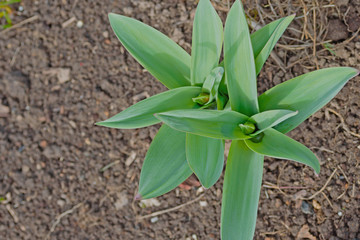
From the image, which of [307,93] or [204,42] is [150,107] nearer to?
[204,42]

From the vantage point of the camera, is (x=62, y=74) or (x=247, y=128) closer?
(x=247, y=128)

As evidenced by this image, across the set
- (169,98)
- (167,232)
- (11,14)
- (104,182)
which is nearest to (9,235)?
(104,182)

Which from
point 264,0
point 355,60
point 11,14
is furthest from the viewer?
point 11,14

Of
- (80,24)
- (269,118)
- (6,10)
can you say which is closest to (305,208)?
(269,118)

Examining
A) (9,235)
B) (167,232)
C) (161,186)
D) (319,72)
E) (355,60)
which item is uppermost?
(319,72)

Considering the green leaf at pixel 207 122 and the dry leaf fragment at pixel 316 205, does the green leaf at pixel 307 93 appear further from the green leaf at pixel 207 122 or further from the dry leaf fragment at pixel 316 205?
the dry leaf fragment at pixel 316 205

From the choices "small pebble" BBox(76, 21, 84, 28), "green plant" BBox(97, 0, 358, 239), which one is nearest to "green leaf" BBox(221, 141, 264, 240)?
"green plant" BBox(97, 0, 358, 239)

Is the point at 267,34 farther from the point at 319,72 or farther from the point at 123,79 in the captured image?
the point at 123,79
